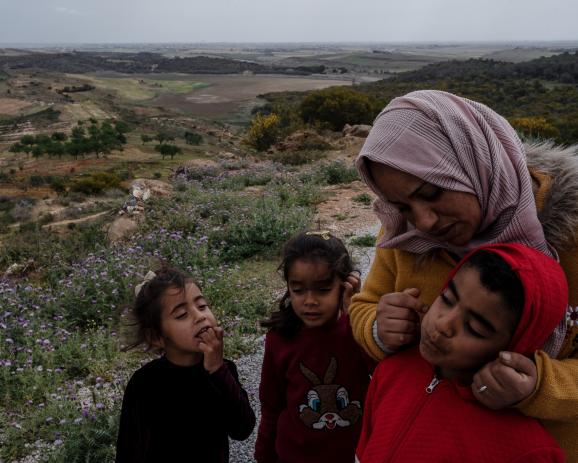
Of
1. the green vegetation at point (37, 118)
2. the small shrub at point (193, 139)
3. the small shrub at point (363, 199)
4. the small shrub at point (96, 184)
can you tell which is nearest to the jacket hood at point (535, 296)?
the small shrub at point (363, 199)

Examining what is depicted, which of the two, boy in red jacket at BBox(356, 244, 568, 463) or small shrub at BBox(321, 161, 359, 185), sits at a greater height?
boy in red jacket at BBox(356, 244, 568, 463)

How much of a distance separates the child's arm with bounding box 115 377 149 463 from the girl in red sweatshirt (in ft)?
1.51

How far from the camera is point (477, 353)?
1094 millimetres

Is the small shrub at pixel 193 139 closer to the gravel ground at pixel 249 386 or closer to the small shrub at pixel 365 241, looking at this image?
the small shrub at pixel 365 241

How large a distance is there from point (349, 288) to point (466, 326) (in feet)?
2.61

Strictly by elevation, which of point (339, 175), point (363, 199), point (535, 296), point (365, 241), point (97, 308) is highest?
point (535, 296)

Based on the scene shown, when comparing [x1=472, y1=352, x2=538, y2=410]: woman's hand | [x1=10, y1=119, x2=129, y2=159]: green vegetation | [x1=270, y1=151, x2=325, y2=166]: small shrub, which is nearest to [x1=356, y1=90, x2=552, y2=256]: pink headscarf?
[x1=472, y1=352, x2=538, y2=410]: woman's hand

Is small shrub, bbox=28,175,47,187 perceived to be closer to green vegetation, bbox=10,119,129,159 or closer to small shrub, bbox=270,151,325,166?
green vegetation, bbox=10,119,129,159

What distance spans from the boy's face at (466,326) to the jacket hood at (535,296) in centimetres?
3

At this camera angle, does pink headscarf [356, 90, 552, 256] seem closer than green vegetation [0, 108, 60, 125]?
Yes

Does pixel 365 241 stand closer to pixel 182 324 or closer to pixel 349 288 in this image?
pixel 349 288

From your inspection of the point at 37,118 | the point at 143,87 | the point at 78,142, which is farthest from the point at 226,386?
the point at 143,87

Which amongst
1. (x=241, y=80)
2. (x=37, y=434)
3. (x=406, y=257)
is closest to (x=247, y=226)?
(x=37, y=434)

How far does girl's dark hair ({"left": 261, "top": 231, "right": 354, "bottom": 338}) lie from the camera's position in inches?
75.0
